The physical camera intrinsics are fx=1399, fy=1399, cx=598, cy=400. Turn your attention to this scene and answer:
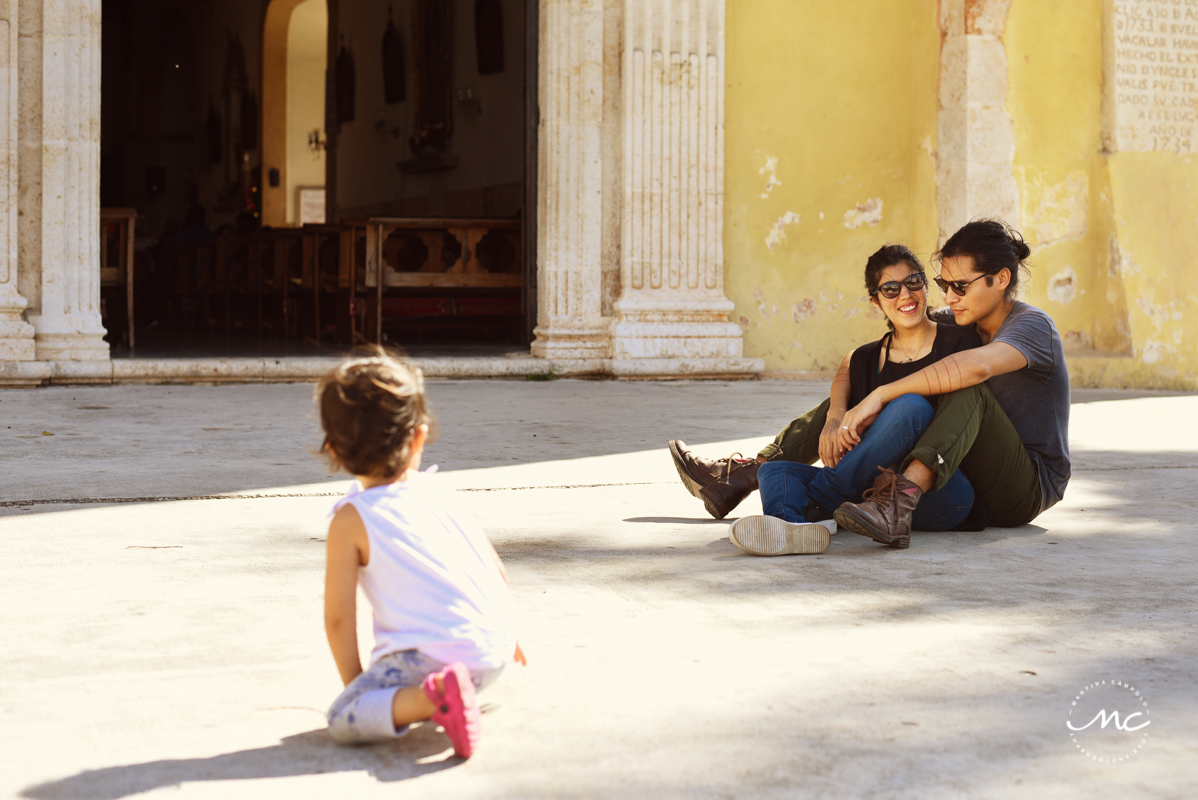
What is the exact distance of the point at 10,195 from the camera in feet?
26.9

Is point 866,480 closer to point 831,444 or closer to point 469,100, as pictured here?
point 831,444

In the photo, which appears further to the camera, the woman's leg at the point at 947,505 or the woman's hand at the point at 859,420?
the woman's leg at the point at 947,505

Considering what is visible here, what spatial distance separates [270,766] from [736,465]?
7.62ft

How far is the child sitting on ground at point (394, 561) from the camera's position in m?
2.07

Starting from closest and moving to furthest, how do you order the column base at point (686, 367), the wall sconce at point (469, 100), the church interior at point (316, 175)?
the column base at point (686, 367)
the church interior at point (316, 175)
the wall sconce at point (469, 100)

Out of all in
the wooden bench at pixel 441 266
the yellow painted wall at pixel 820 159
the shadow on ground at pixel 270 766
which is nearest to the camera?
the shadow on ground at pixel 270 766

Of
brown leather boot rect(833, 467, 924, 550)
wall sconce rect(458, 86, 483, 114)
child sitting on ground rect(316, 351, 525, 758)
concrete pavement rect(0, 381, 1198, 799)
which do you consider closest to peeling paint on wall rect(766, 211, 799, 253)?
concrete pavement rect(0, 381, 1198, 799)

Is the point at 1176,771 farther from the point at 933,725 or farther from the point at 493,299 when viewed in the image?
the point at 493,299

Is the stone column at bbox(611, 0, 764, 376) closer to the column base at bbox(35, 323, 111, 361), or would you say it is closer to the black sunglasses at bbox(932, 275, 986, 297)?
the column base at bbox(35, 323, 111, 361)

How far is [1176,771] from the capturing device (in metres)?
1.85

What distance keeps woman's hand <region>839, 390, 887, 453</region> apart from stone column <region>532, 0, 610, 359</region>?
5.82 m

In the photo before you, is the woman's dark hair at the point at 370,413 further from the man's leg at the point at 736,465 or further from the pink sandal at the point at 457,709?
the man's leg at the point at 736,465

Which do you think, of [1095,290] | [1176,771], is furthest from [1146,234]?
[1176,771]

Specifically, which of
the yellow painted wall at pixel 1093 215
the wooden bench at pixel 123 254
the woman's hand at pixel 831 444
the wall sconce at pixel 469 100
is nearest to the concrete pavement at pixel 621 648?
the woman's hand at pixel 831 444
